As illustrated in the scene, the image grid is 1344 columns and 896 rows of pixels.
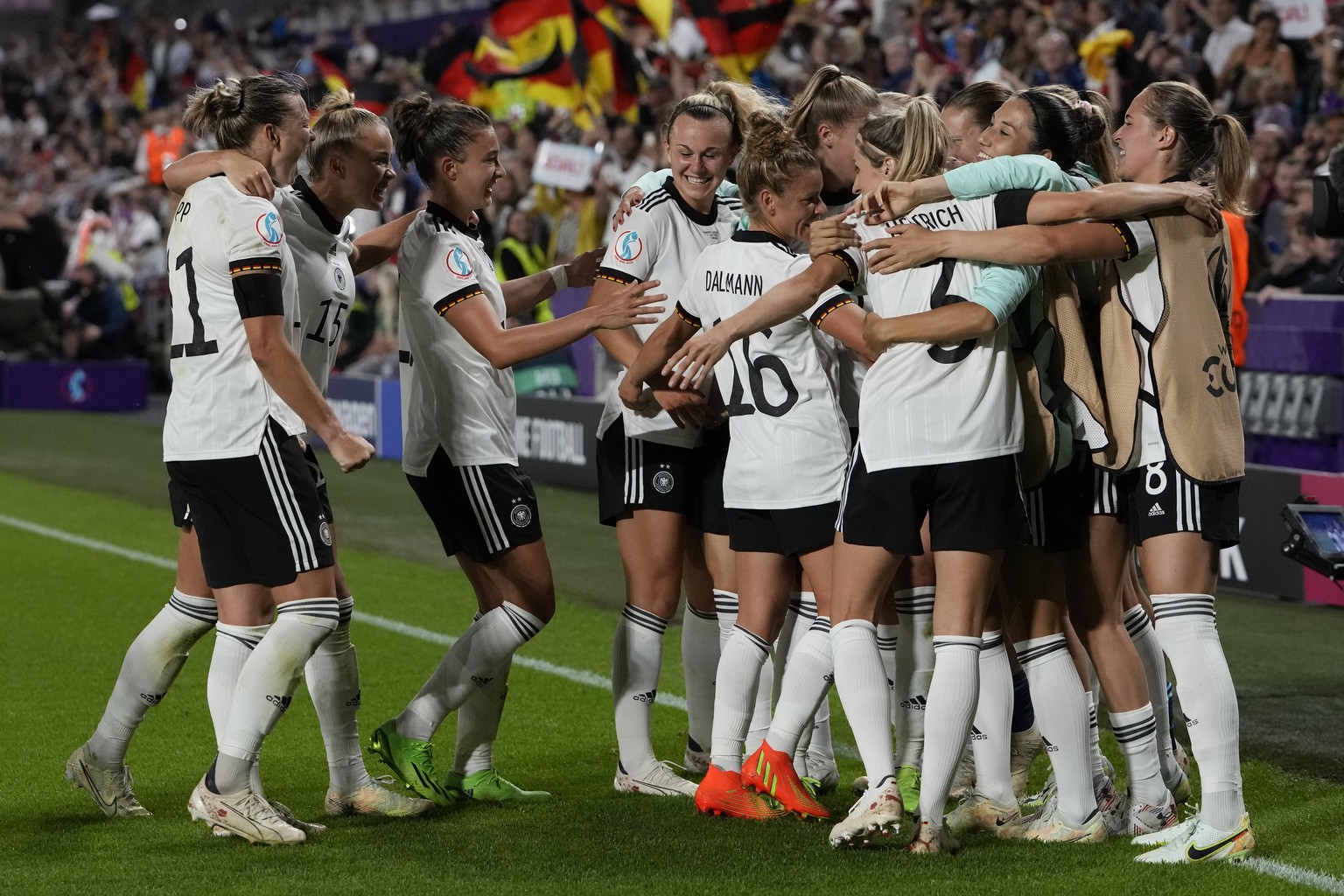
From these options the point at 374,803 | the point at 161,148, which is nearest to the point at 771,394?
the point at 374,803

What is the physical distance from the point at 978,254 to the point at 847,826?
1.41 meters

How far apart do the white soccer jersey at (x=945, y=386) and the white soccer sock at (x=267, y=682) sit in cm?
146

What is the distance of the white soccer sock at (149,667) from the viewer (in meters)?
4.58

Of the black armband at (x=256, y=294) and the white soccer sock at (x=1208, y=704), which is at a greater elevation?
the black armband at (x=256, y=294)

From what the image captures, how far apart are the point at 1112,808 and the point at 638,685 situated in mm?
1400

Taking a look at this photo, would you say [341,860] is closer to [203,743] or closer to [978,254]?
[203,743]

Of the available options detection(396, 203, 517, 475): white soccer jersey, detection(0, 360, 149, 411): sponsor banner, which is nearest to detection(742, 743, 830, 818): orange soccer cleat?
detection(396, 203, 517, 475): white soccer jersey

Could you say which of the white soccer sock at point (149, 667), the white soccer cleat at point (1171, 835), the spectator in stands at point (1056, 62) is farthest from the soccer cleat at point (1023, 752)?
the spectator in stands at point (1056, 62)

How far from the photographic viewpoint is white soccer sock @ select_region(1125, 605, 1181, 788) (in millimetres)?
4648

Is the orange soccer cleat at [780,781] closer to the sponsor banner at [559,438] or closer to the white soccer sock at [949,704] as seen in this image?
the white soccer sock at [949,704]

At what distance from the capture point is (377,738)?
4773 millimetres

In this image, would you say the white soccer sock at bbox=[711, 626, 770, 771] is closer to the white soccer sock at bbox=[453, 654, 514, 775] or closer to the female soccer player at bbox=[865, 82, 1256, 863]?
the white soccer sock at bbox=[453, 654, 514, 775]

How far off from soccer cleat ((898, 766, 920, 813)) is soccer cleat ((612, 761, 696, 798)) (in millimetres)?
602

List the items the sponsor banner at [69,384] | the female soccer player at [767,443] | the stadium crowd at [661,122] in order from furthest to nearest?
the sponsor banner at [69,384] → the stadium crowd at [661,122] → the female soccer player at [767,443]
